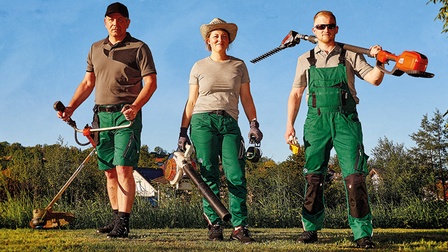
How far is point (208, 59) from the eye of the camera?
5445mm

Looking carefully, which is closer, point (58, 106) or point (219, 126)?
point (219, 126)

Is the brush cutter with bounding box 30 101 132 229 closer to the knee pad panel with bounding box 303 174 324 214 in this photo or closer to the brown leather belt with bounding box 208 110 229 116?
the brown leather belt with bounding box 208 110 229 116

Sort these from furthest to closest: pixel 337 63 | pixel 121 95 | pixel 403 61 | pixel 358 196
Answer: pixel 121 95 < pixel 337 63 < pixel 358 196 < pixel 403 61

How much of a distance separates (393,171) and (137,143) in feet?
34.2

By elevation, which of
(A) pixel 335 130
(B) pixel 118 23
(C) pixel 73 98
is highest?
(B) pixel 118 23

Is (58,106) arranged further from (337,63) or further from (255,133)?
(337,63)

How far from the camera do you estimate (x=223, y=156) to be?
207 inches

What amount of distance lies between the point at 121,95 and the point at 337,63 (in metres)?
2.12

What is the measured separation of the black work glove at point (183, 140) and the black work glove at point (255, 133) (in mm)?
606

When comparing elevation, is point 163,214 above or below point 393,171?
below

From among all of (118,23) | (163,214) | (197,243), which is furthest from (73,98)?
(163,214)

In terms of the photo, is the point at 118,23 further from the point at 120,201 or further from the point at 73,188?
the point at 73,188

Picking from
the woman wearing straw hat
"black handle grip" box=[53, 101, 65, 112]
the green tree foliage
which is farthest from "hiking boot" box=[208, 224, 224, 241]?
A: the green tree foliage

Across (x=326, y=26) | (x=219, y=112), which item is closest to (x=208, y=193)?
(x=219, y=112)
